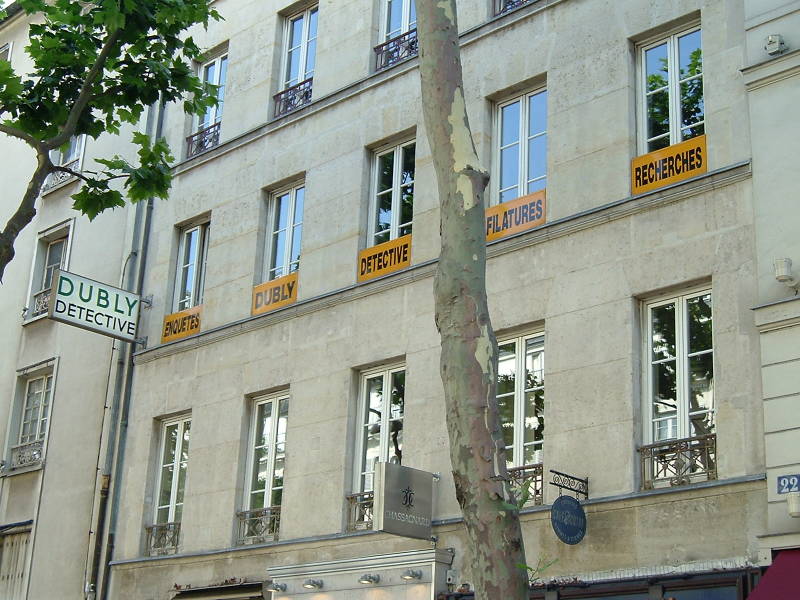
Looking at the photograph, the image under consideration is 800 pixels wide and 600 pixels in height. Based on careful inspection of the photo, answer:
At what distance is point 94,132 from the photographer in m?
15.0

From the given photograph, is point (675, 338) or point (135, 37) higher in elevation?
point (135, 37)

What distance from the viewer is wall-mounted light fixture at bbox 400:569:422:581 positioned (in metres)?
15.6

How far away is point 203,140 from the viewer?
22406 mm

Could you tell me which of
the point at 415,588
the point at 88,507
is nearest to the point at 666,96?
the point at 415,588

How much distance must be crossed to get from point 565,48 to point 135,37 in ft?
18.0

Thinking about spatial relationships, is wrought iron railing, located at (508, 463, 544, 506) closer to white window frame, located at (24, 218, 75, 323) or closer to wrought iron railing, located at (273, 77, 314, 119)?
wrought iron railing, located at (273, 77, 314, 119)

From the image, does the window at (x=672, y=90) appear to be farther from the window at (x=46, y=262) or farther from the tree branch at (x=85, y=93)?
the window at (x=46, y=262)

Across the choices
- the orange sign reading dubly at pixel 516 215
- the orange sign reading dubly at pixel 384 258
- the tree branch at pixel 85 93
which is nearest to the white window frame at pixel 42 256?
the orange sign reading dubly at pixel 384 258

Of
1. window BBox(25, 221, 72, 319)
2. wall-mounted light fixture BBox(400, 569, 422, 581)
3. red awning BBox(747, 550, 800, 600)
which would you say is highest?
window BBox(25, 221, 72, 319)

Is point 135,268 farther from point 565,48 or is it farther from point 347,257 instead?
point 565,48

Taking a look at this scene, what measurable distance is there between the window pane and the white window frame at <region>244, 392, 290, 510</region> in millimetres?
6202

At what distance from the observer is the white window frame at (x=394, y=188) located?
18.2 metres

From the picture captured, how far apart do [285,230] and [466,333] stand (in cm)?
1197

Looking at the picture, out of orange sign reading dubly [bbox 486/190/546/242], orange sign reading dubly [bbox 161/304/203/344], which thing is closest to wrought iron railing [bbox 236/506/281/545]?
orange sign reading dubly [bbox 161/304/203/344]
